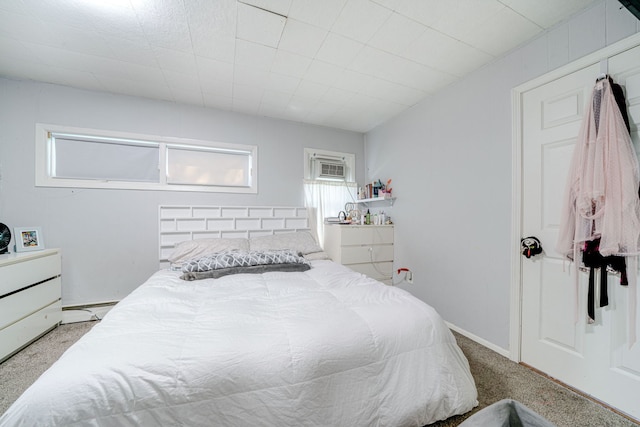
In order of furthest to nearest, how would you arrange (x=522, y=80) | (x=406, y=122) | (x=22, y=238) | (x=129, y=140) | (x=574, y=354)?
(x=406, y=122), (x=129, y=140), (x=22, y=238), (x=522, y=80), (x=574, y=354)

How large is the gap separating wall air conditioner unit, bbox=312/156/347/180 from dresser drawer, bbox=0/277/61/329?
9.70 ft

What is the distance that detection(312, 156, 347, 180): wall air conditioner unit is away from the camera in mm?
3305

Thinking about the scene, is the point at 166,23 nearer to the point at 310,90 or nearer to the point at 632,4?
the point at 310,90

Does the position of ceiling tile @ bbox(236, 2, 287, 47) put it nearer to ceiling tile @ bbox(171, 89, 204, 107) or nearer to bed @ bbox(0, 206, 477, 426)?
ceiling tile @ bbox(171, 89, 204, 107)

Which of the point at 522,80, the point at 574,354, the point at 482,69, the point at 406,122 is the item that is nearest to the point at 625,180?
the point at 522,80

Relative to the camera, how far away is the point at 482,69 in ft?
6.74

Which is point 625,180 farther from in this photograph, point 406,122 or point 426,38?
point 406,122

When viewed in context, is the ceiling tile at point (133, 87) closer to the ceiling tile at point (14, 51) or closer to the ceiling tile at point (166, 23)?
the ceiling tile at point (14, 51)

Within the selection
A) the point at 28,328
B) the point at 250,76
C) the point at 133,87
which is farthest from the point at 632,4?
the point at 28,328

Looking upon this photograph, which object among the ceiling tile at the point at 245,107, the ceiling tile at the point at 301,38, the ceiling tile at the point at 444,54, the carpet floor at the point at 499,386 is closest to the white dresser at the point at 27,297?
the carpet floor at the point at 499,386

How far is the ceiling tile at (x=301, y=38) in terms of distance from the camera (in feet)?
5.37

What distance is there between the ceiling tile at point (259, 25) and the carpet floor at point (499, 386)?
2.57 meters

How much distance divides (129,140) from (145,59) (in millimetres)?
1021

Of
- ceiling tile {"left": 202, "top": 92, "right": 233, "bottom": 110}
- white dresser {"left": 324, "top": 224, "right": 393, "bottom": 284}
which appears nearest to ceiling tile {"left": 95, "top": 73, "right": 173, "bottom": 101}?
ceiling tile {"left": 202, "top": 92, "right": 233, "bottom": 110}
